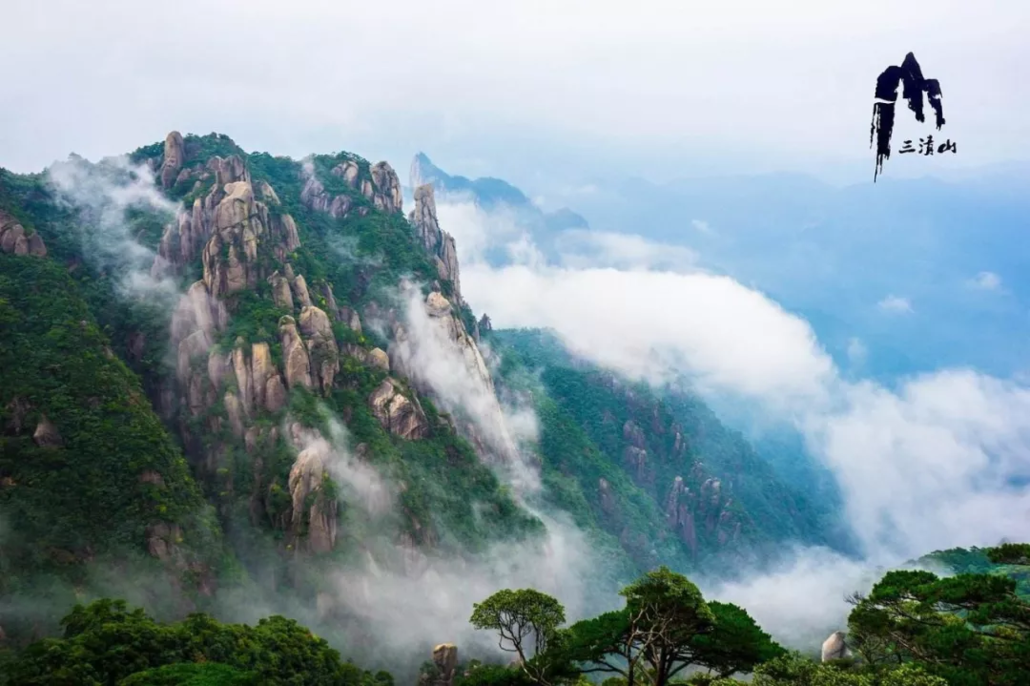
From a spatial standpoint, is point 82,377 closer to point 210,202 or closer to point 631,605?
point 210,202

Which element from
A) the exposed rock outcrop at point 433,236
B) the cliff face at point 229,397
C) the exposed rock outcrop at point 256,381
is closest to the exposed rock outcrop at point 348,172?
the exposed rock outcrop at point 433,236

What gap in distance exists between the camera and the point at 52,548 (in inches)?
2997

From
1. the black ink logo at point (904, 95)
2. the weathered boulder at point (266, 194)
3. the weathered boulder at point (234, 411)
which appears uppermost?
the weathered boulder at point (266, 194)

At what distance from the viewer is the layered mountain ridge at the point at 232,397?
83438mm

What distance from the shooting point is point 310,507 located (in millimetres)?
99000

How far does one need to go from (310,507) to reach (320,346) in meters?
26.2

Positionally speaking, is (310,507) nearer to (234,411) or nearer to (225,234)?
(234,411)

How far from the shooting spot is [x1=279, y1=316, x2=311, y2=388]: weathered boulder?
109m

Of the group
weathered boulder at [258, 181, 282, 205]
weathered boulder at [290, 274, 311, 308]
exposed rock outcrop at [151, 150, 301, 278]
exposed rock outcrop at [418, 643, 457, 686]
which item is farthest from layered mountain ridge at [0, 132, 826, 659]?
exposed rock outcrop at [418, 643, 457, 686]

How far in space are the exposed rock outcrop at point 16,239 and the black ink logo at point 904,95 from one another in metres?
111

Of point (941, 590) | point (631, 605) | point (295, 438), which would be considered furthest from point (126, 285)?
point (941, 590)

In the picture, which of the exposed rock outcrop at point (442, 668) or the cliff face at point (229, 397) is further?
the exposed rock outcrop at point (442, 668)

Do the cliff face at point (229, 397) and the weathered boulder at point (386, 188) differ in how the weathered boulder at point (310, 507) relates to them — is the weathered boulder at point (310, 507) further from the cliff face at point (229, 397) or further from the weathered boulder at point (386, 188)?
the weathered boulder at point (386, 188)

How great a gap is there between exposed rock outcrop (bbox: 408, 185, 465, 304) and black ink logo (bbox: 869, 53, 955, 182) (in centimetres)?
14595
